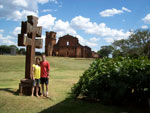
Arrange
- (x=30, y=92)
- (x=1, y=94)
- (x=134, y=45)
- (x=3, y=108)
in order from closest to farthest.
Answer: (x=3, y=108) → (x=1, y=94) → (x=30, y=92) → (x=134, y=45)

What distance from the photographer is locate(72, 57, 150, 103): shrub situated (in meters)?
4.84

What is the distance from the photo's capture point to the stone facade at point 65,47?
200 feet

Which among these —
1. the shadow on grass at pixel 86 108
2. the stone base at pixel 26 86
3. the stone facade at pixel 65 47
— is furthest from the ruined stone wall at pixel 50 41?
the shadow on grass at pixel 86 108

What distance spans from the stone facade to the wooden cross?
Answer: 53.5m

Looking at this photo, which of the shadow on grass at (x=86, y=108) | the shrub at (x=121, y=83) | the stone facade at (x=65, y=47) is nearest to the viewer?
the shadow on grass at (x=86, y=108)

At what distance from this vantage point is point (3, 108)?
4.56 m

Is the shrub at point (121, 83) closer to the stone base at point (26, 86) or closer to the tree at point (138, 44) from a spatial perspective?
the stone base at point (26, 86)

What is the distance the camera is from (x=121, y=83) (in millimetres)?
4938

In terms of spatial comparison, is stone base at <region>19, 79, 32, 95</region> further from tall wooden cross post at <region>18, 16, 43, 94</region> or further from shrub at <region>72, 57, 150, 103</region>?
shrub at <region>72, 57, 150, 103</region>

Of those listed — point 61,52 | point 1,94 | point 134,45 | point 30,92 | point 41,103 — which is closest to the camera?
point 41,103

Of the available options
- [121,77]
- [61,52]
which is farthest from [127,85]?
[61,52]

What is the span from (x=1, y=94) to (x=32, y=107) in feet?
5.27

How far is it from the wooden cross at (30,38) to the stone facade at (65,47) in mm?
53488

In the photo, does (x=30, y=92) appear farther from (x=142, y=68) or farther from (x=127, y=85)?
(x=142, y=68)
